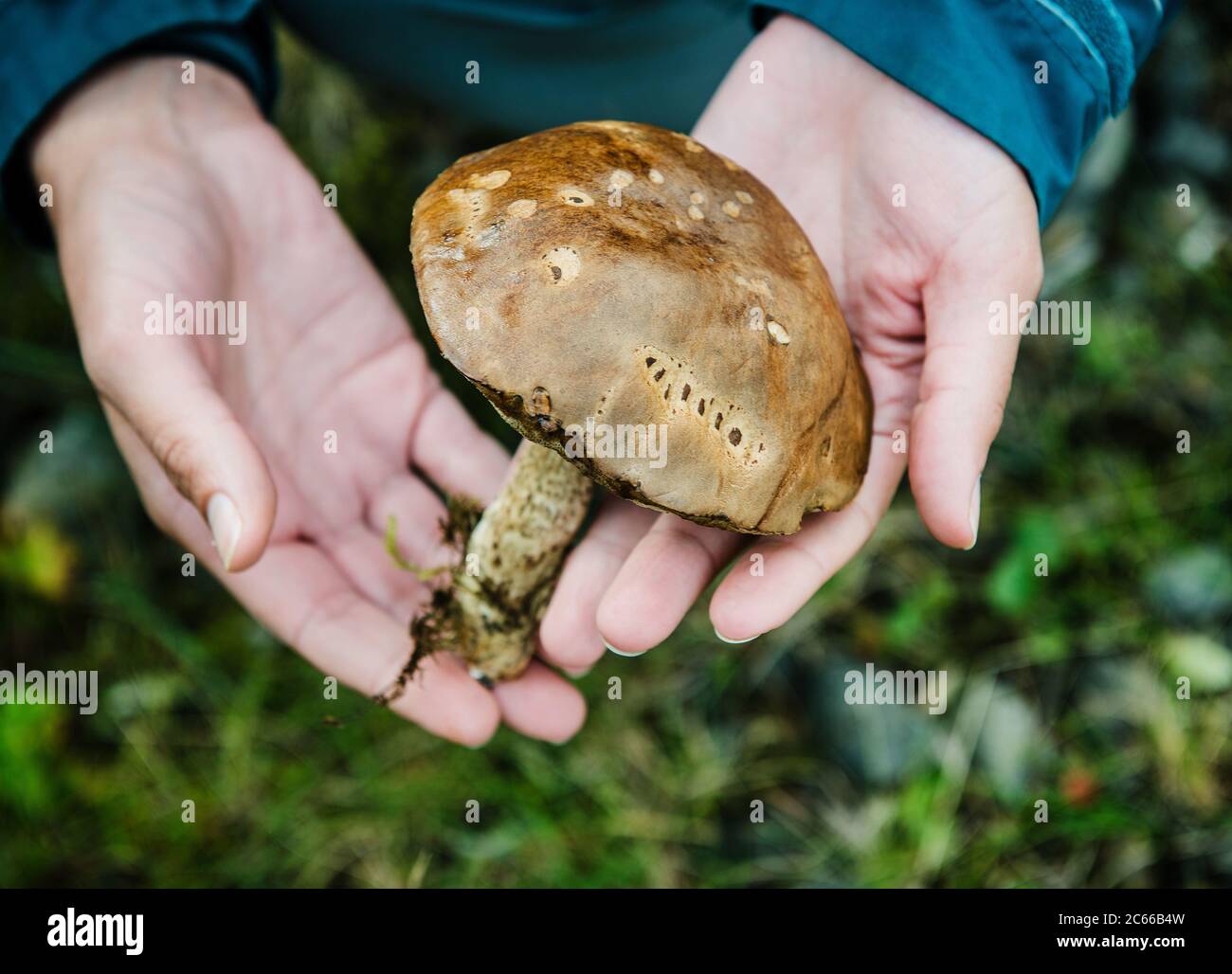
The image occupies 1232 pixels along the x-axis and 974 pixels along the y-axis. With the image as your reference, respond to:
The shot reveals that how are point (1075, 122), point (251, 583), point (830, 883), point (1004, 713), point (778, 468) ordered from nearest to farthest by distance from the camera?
1. point (778, 468)
2. point (1075, 122)
3. point (251, 583)
4. point (830, 883)
5. point (1004, 713)

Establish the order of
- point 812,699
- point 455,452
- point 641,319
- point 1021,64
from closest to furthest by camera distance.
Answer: point 641,319, point 1021,64, point 455,452, point 812,699

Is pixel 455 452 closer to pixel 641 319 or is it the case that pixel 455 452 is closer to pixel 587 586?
pixel 587 586

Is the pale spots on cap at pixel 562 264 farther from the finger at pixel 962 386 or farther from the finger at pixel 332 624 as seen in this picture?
the finger at pixel 332 624

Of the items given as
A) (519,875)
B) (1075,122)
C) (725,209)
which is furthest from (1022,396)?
(519,875)

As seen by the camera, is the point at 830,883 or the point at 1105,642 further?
the point at 1105,642

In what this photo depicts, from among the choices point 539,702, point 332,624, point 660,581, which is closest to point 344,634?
point 332,624

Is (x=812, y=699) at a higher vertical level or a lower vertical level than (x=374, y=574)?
lower

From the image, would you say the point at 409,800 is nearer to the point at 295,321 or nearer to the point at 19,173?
the point at 295,321
